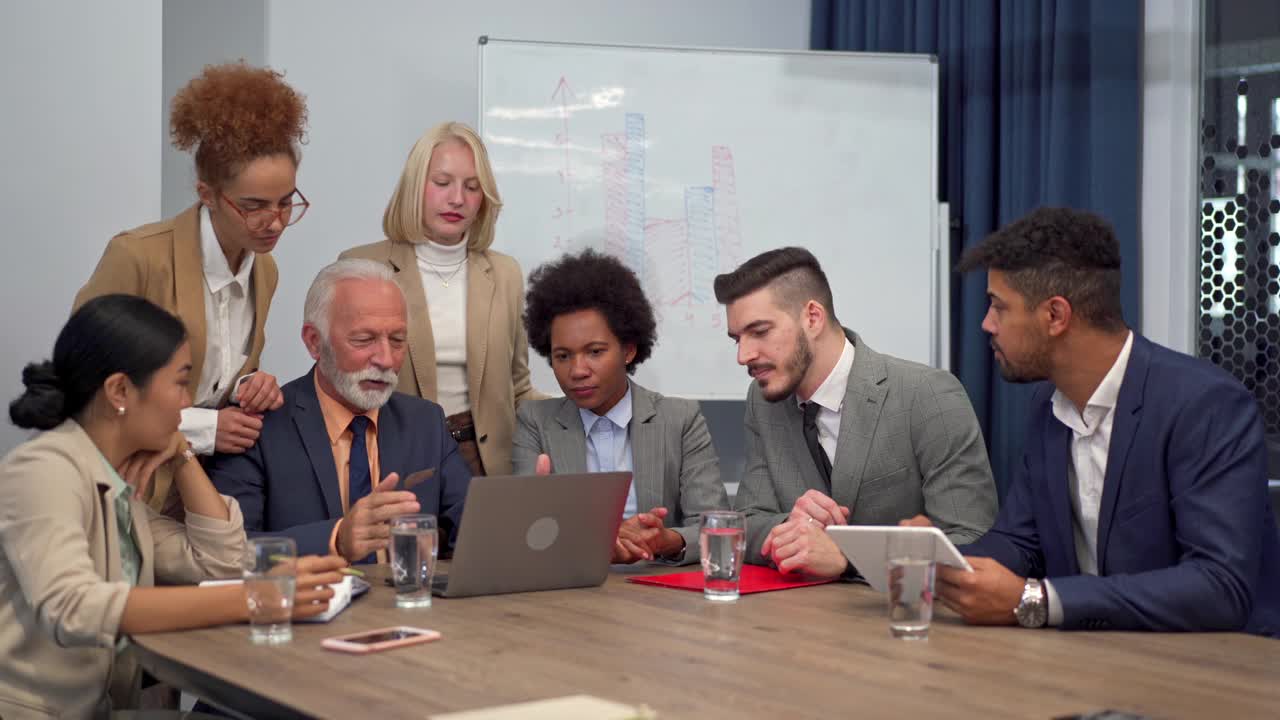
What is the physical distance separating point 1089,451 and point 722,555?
69cm

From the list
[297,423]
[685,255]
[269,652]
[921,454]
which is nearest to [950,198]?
[685,255]

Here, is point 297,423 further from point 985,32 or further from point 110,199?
point 985,32

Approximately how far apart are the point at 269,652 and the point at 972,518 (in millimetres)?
1502

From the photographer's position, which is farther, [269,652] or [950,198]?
[950,198]

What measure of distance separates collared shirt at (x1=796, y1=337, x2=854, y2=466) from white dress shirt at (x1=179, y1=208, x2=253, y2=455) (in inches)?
51.1

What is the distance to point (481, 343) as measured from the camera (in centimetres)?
332

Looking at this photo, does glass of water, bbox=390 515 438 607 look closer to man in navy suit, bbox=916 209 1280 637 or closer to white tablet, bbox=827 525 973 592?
white tablet, bbox=827 525 973 592

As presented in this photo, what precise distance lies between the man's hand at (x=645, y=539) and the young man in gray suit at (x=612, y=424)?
248 millimetres

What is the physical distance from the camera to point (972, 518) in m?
2.64

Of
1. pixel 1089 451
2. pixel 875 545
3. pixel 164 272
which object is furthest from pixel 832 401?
pixel 164 272

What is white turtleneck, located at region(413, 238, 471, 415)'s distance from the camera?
3338 mm

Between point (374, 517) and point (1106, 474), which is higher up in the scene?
Answer: point (1106, 474)

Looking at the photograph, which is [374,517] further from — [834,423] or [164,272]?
[834,423]

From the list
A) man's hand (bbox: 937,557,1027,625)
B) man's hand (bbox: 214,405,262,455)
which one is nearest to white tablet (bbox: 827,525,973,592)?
man's hand (bbox: 937,557,1027,625)
